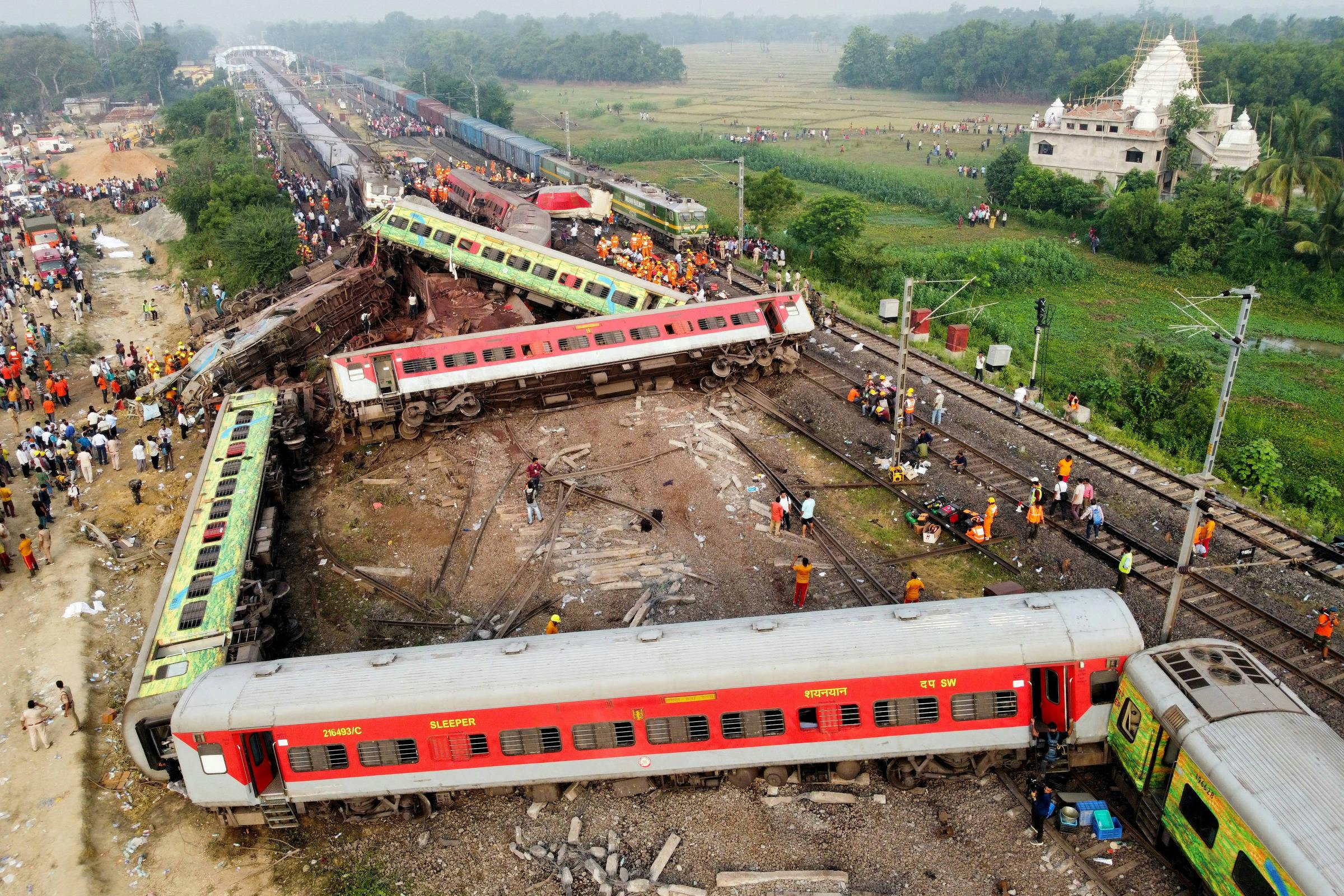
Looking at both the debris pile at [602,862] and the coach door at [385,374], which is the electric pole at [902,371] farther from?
the coach door at [385,374]

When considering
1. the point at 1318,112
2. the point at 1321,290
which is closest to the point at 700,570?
the point at 1321,290

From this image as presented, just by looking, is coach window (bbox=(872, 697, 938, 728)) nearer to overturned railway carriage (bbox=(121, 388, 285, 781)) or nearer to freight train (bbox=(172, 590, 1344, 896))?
freight train (bbox=(172, 590, 1344, 896))

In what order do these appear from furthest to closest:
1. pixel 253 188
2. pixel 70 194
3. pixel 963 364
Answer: pixel 70 194
pixel 253 188
pixel 963 364

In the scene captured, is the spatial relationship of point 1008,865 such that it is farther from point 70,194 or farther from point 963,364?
point 70,194

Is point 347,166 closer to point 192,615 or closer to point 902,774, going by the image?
point 192,615

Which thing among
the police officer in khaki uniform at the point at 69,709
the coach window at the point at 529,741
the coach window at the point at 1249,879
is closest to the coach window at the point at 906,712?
the coach window at the point at 1249,879
